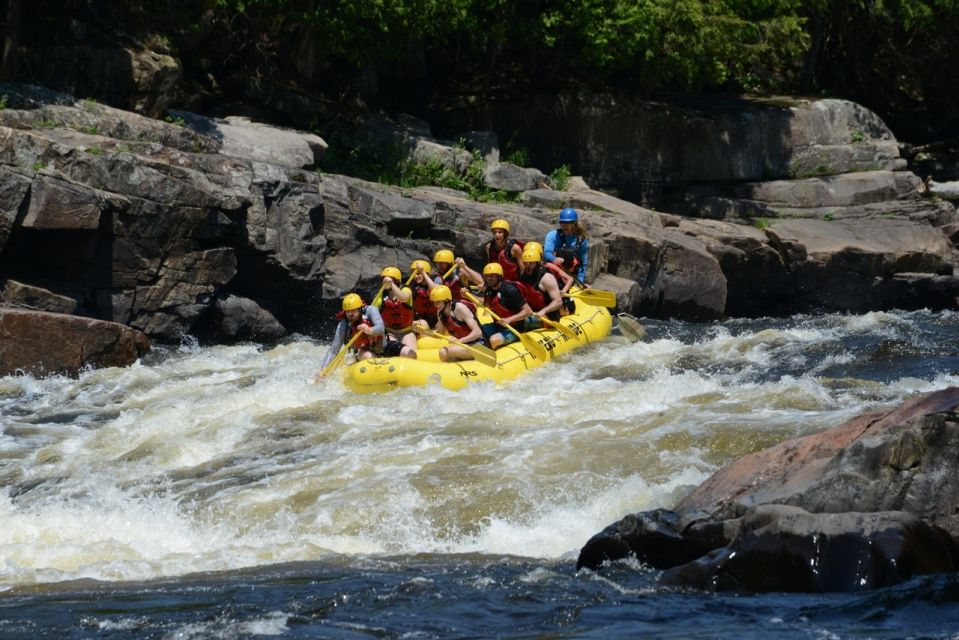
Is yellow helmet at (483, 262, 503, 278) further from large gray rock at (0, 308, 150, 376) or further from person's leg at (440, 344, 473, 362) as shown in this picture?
large gray rock at (0, 308, 150, 376)

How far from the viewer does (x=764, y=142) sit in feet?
71.3

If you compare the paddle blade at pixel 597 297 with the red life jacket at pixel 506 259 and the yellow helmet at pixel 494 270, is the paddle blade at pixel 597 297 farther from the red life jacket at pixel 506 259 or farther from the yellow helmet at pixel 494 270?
the yellow helmet at pixel 494 270

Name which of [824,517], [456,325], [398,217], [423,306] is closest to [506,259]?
[423,306]

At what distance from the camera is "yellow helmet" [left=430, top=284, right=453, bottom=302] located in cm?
1269

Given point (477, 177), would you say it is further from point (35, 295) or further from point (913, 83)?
point (913, 83)

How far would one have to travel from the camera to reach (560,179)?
20.1m

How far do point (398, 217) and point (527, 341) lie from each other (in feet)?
12.7

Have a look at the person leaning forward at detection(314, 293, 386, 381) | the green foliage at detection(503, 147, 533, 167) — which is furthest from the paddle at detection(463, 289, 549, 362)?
the green foliage at detection(503, 147, 533, 167)

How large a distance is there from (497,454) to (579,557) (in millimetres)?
2450

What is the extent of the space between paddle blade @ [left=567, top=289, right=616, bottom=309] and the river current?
2.63 ft

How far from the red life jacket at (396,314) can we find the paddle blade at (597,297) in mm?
2775

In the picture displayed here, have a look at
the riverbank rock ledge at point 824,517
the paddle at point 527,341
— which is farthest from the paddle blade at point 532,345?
the riverbank rock ledge at point 824,517

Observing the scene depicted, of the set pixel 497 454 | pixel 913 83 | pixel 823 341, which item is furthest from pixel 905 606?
pixel 913 83

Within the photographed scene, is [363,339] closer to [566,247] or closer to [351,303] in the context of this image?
[351,303]
